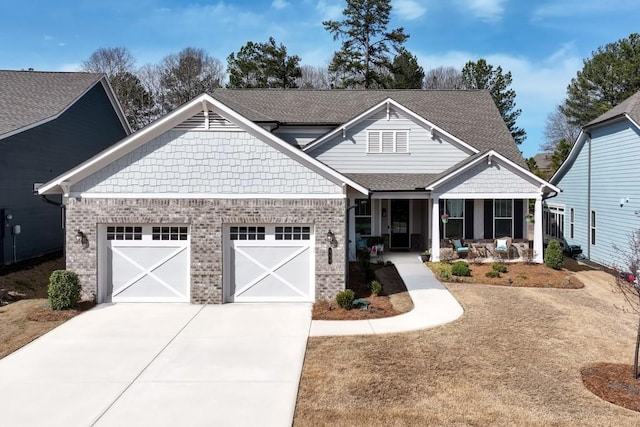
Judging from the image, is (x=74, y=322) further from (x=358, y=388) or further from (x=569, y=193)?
(x=569, y=193)

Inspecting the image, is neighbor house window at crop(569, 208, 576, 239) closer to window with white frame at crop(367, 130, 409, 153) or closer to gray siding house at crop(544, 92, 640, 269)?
gray siding house at crop(544, 92, 640, 269)

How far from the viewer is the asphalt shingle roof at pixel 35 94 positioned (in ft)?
59.0

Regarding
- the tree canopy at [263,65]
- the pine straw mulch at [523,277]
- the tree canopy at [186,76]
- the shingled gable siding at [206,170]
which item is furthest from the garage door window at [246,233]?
the tree canopy at [186,76]

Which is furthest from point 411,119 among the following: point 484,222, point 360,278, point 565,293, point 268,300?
point 268,300

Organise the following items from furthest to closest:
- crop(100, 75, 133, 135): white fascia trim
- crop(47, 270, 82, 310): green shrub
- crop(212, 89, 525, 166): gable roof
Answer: crop(100, 75, 133, 135): white fascia trim → crop(212, 89, 525, 166): gable roof → crop(47, 270, 82, 310): green shrub

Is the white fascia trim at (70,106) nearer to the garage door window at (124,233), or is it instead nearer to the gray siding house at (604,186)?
the garage door window at (124,233)

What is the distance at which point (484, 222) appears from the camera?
65.2 feet

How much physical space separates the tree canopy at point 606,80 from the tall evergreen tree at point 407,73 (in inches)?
569

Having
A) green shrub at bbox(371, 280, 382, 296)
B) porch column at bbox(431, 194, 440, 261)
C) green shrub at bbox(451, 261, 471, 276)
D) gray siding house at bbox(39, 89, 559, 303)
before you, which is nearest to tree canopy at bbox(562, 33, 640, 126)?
porch column at bbox(431, 194, 440, 261)

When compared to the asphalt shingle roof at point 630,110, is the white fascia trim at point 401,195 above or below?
below

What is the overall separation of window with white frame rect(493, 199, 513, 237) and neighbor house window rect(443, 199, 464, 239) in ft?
4.52

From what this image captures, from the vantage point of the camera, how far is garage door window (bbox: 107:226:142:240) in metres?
13.3

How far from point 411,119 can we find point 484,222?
525 cm

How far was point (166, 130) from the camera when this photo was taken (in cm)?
1292
